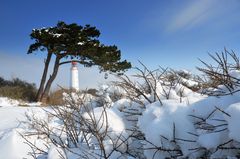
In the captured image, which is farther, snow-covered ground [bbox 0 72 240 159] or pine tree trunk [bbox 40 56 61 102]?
pine tree trunk [bbox 40 56 61 102]

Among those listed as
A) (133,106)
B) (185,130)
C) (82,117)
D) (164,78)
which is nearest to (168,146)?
(185,130)

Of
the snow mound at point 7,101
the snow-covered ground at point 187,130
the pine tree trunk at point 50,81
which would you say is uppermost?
the pine tree trunk at point 50,81

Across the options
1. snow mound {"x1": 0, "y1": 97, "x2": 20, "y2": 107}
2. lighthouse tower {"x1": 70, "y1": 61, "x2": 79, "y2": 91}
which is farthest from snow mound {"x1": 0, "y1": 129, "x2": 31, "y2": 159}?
lighthouse tower {"x1": 70, "y1": 61, "x2": 79, "y2": 91}

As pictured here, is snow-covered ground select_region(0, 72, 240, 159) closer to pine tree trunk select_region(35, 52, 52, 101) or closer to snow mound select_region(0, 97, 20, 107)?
snow mound select_region(0, 97, 20, 107)

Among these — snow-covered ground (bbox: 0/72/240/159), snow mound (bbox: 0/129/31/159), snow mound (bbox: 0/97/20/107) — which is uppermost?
snow mound (bbox: 0/97/20/107)

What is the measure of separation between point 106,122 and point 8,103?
1812cm

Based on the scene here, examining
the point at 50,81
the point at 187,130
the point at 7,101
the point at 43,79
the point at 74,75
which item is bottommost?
the point at 187,130

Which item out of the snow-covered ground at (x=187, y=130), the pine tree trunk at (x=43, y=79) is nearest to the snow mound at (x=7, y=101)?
the pine tree trunk at (x=43, y=79)

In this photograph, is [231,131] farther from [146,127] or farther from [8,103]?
[8,103]

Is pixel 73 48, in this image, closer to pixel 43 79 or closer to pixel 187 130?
pixel 43 79

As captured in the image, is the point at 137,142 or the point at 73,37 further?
the point at 73,37

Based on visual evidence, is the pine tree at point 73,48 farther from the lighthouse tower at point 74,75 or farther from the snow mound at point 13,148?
the snow mound at point 13,148

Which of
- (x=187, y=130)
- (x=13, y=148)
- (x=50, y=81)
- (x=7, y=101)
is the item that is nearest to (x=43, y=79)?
(x=50, y=81)

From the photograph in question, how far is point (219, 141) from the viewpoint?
1450mm
